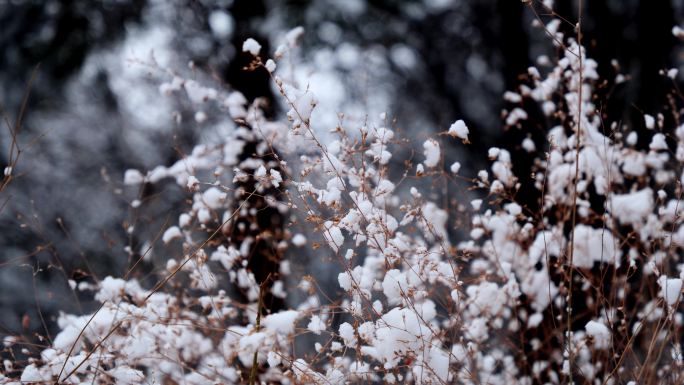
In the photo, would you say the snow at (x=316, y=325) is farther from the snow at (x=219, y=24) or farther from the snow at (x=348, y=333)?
the snow at (x=219, y=24)

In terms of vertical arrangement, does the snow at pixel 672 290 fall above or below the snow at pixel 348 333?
above

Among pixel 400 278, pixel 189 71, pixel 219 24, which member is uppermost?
pixel 219 24

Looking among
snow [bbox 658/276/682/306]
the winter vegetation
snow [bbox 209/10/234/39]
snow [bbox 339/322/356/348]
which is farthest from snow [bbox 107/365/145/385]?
snow [bbox 209/10/234/39]

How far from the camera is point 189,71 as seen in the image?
6.55 m

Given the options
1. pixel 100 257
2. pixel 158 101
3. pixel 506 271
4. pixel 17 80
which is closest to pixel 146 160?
pixel 158 101

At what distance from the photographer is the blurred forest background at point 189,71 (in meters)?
6.55

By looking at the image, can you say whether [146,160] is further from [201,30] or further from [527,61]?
[527,61]

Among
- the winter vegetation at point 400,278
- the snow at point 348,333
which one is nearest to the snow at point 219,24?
the winter vegetation at point 400,278

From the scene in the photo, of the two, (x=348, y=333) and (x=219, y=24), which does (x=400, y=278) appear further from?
(x=219, y=24)

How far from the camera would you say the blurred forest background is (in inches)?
258

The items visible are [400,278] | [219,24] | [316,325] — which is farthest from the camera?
[219,24]

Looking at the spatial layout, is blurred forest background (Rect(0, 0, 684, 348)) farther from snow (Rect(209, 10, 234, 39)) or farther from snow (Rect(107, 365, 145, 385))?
snow (Rect(107, 365, 145, 385))

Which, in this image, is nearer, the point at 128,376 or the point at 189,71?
the point at 128,376

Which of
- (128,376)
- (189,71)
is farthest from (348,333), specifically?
(189,71)
